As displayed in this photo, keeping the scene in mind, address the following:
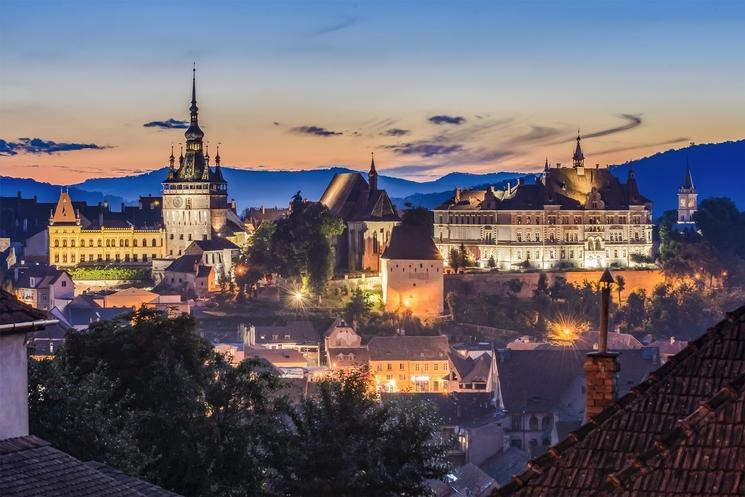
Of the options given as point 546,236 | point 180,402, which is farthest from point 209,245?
point 180,402

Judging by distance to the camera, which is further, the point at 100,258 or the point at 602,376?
the point at 100,258

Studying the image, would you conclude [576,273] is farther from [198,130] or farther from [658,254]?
[198,130]

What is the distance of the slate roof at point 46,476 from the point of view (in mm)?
9266

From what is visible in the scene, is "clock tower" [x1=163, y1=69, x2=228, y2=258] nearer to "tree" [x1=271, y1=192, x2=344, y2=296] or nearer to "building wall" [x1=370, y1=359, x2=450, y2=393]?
"tree" [x1=271, y1=192, x2=344, y2=296]

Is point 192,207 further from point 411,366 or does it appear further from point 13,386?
point 13,386

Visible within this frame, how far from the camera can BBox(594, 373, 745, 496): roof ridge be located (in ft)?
24.4

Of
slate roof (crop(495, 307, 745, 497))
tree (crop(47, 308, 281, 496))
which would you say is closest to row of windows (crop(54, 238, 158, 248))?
tree (crop(47, 308, 281, 496))

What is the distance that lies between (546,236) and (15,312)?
86.7m

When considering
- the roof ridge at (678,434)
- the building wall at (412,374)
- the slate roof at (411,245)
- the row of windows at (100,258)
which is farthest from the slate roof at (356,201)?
the roof ridge at (678,434)

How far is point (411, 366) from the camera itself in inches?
3098

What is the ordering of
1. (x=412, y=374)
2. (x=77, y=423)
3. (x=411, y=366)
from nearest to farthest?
(x=77, y=423)
(x=411, y=366)
(x=412, y=374)

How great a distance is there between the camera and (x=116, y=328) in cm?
2566

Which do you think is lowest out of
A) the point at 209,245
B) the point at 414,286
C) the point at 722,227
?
the point at 414,286

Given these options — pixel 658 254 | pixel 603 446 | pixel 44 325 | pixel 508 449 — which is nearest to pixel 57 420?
pixel 44 325
